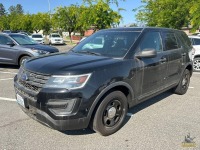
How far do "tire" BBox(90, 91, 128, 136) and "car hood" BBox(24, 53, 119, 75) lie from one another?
1.79 ft

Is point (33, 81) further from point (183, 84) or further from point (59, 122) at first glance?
point (183, 84)

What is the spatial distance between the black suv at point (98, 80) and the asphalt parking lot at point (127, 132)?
0.91 feet

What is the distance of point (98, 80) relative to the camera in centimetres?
314

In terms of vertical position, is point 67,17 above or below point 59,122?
above

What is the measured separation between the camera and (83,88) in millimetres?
2994

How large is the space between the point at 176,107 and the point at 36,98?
3245mm

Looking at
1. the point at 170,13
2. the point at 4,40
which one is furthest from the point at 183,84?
the point at 170,13

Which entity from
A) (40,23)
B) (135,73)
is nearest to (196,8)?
(135,73)

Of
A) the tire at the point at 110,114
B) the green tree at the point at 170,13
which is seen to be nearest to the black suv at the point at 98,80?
the tire at the point at 110,114

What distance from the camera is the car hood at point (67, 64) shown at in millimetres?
3046

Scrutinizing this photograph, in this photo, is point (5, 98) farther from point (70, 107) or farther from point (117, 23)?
point (117, 23)

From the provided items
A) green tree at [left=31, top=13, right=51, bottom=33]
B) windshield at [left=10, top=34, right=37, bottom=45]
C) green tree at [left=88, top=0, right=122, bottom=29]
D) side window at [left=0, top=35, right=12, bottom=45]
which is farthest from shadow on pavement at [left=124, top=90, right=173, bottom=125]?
green tree at [left=31, top=13, right=51, bottom=33]

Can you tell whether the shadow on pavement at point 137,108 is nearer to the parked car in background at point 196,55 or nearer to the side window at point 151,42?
the side window at point 151,42

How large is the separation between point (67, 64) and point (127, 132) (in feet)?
5.11
